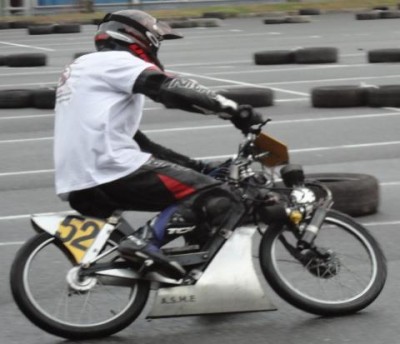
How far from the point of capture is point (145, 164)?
6199mm

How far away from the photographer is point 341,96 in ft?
54.4


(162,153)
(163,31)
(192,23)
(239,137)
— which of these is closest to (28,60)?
(239,137)

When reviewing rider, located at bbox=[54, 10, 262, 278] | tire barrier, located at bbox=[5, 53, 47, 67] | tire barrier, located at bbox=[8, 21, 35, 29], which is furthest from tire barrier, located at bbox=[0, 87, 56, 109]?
tire barrier, located at bbox=[8, 21, 35, 29]

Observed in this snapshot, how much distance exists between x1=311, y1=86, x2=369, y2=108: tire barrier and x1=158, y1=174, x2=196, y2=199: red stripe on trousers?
34.6 feet

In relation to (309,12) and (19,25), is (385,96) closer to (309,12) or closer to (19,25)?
(19,25)

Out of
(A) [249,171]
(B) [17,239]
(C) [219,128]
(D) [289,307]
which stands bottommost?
(C) [219,128]

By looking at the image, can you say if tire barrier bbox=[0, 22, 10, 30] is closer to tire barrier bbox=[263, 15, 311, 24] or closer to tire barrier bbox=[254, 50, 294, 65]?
tire barrier bbox=[263, 15, 311, 24]

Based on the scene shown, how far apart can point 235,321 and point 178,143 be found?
25.1 feet

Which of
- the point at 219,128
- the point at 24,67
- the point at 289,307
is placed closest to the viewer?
the point at 289,307

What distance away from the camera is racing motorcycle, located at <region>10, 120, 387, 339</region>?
20.2ft

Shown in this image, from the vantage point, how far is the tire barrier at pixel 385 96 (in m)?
16.3

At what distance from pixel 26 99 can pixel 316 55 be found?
22.3ft

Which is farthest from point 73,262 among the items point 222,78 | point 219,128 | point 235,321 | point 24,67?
point 24,67

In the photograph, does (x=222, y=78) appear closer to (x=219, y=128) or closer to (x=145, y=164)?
(x=219, y=128)
